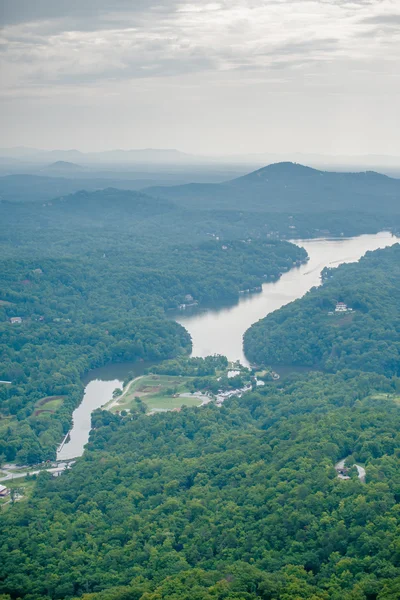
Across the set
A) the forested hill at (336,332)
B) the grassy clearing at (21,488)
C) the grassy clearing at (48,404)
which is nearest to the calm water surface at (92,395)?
the grassy clearing at (48,404)

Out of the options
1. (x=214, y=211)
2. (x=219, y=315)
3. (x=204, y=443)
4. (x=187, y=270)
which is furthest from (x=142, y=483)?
(x=214, y=211)

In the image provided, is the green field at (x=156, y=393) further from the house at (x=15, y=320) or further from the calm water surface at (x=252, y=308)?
the house at (x=15, y=320)

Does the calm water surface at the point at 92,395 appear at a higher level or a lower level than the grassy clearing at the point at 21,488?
lower

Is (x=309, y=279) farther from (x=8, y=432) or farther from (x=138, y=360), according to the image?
(x=8, y=432)

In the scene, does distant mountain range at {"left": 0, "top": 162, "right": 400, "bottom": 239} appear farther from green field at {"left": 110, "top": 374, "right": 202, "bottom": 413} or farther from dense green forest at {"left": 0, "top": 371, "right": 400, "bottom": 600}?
dense green forest at {"left": 0, "top": 371, "right": 400, "bottom": 600}

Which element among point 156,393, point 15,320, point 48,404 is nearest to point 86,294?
point 15,320

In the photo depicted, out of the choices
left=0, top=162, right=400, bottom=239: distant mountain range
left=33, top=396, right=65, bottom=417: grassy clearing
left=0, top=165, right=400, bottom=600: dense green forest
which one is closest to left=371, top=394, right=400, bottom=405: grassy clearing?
left=0, top=165, right=400, bottom=600: dense green forest
